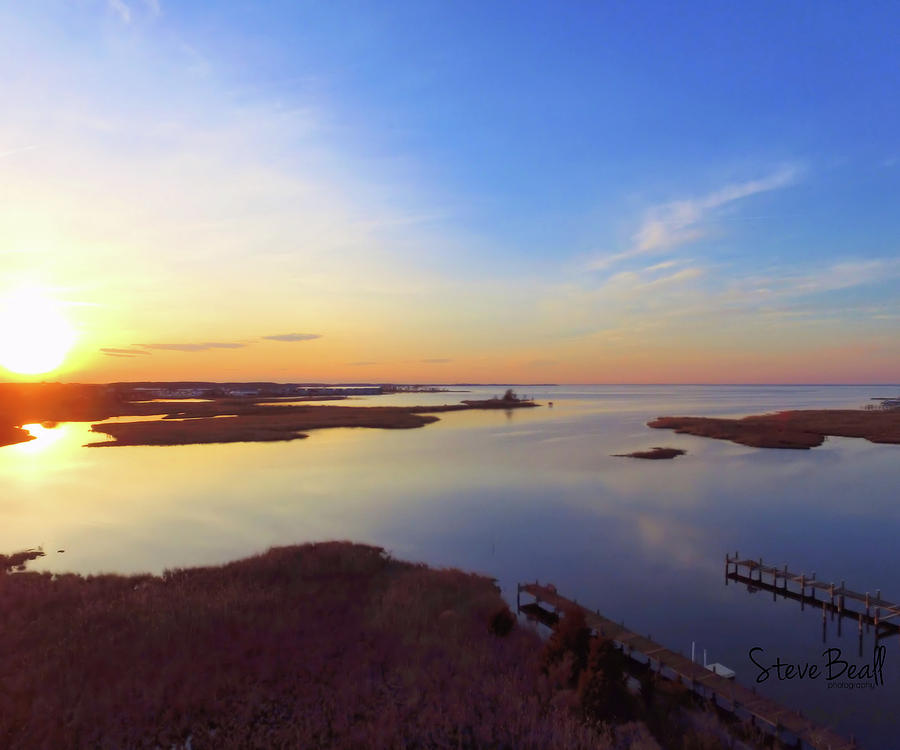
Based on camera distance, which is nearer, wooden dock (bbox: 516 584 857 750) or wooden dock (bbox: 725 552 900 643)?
wooden dock (bbox: 516 584 857 750)

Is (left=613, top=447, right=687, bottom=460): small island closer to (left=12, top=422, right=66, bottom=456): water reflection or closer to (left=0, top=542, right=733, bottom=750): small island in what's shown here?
(left=0, top=542, right=733, bottom=750): small island

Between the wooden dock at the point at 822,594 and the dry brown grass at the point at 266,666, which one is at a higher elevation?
the dry brown grass at the point at 266,666

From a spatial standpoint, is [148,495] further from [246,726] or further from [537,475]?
[246,726]

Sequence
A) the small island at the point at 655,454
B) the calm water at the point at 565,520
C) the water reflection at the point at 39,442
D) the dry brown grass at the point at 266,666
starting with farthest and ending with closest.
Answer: the water reflection at the point at 39,442 < the small island at the point at 655,454 < the calm water at the point at 565,520 < the dry brown grass at the point at 266,666
